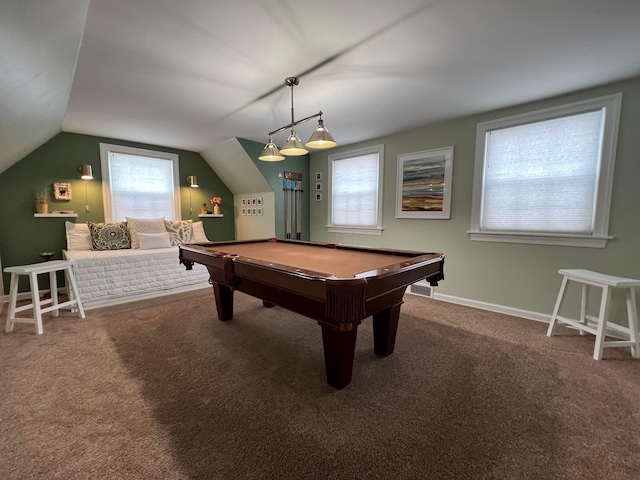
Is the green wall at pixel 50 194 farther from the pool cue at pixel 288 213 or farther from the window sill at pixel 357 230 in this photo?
the window sill at pixel 357 230

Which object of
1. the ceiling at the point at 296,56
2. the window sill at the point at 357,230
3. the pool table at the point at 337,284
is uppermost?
the ceiling at the point at 296,56

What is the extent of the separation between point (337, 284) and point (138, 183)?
14.2 ft

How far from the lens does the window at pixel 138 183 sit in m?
3.97

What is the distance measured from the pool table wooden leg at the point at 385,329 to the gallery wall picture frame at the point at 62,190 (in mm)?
4429

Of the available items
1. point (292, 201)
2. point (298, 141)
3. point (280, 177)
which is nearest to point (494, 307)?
point (298, 141)

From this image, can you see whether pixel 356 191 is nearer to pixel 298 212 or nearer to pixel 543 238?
pixel 298 212

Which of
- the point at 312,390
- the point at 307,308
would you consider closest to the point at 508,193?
the point at 307,308

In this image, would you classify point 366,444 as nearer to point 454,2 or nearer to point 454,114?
point 454,2

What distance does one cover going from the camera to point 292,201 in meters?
4.76

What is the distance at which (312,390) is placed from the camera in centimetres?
167

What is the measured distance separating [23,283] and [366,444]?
15.3 feet

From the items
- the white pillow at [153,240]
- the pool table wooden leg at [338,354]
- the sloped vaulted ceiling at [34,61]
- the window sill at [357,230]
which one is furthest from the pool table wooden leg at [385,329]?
the white pillow at [153,240]

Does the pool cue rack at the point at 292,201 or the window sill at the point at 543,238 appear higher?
the pool cue rack at the point at 292,201

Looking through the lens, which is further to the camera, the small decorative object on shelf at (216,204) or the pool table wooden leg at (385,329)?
the small decorative object on shelf at (216,204)
